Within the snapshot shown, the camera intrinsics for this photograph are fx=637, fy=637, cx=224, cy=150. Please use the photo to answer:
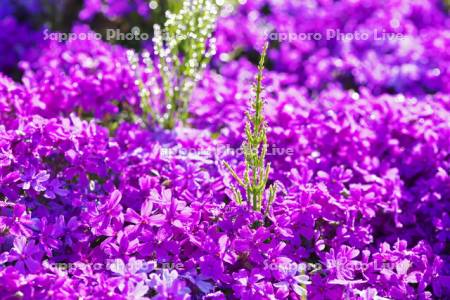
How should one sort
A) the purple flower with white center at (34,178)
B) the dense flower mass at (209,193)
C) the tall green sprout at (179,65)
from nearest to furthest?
1. the dense flower mass at (209,193)
2. the purple flower with white center at (34,178)
3. the tall green sprout at (179,65)

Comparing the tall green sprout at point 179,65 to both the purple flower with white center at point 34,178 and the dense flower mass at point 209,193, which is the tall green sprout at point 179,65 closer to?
the dense flower mass at point 209,193

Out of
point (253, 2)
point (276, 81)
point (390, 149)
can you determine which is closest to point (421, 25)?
point (253, 2)

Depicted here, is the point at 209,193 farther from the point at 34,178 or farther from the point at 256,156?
the point at 34,178

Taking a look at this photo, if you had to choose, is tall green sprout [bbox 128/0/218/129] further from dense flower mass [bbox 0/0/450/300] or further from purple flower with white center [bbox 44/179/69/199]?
purple flower with white center [bbox 44/179/69/199]

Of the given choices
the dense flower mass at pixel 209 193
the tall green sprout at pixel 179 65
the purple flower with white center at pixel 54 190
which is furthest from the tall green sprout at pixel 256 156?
the tall green sprout at pixel 179 65

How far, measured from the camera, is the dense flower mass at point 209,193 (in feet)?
7.22

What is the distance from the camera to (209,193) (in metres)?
2.55

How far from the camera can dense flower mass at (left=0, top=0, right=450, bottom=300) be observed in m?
2.20

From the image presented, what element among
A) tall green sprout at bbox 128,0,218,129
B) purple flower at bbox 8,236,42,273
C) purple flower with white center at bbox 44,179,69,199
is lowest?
purple flower at bbox 8,236,42,273

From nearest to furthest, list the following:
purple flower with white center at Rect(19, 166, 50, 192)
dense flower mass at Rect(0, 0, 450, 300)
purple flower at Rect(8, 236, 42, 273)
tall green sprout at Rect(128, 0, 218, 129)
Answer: purple flower at Rect(8, 236, 42, 273)
dense flower mass at Rect(0, 0, 450, 300)
purple flower with white center at Rect(19, 166, 50, 192)
tall green sprout at Rect(128, 0, 218, 129)

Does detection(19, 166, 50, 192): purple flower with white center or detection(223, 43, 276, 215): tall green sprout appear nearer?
detection(223, 43, 276, 215): tall green sprout

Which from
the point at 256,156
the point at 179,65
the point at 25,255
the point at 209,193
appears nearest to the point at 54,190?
the point at 25,255

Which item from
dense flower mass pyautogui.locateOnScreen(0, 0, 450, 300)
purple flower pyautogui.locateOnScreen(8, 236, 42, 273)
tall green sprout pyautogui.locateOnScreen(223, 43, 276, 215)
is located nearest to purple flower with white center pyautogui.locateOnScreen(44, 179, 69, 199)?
dense flower mass pyautogui.locateOnScreen(0, 0, 450, 300)

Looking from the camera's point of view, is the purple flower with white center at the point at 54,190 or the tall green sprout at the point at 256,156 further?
the purple flower with white center at the point at 54,190
